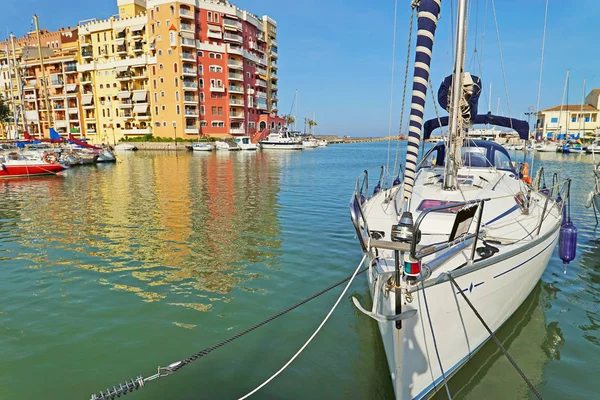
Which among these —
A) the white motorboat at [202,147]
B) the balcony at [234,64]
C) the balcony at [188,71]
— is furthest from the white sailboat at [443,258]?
the balcony at [234,64]

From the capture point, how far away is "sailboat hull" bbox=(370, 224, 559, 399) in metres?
3.90

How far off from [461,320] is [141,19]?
81.1 metres

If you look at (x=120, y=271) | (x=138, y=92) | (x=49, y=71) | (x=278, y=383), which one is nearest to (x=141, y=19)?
(x=138, y=92)

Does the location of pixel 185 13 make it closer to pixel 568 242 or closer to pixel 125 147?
pixel 125 147

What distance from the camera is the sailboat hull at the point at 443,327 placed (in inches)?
154

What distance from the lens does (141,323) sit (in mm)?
6145

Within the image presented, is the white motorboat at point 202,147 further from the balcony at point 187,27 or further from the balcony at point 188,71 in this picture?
the balcony at point 187,27

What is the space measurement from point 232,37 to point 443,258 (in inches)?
2999

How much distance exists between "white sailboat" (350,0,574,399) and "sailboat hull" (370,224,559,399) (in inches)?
0.5

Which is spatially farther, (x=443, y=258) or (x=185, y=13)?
(x=185, y=13)

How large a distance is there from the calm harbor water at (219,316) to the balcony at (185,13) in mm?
63376

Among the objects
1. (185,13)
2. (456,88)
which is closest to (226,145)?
(185,13)

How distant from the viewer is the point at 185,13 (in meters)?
66.2

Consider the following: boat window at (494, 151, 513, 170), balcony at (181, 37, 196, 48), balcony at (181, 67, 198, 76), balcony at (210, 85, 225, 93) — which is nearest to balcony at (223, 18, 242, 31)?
balcony at (181, 37, 196, 48)
